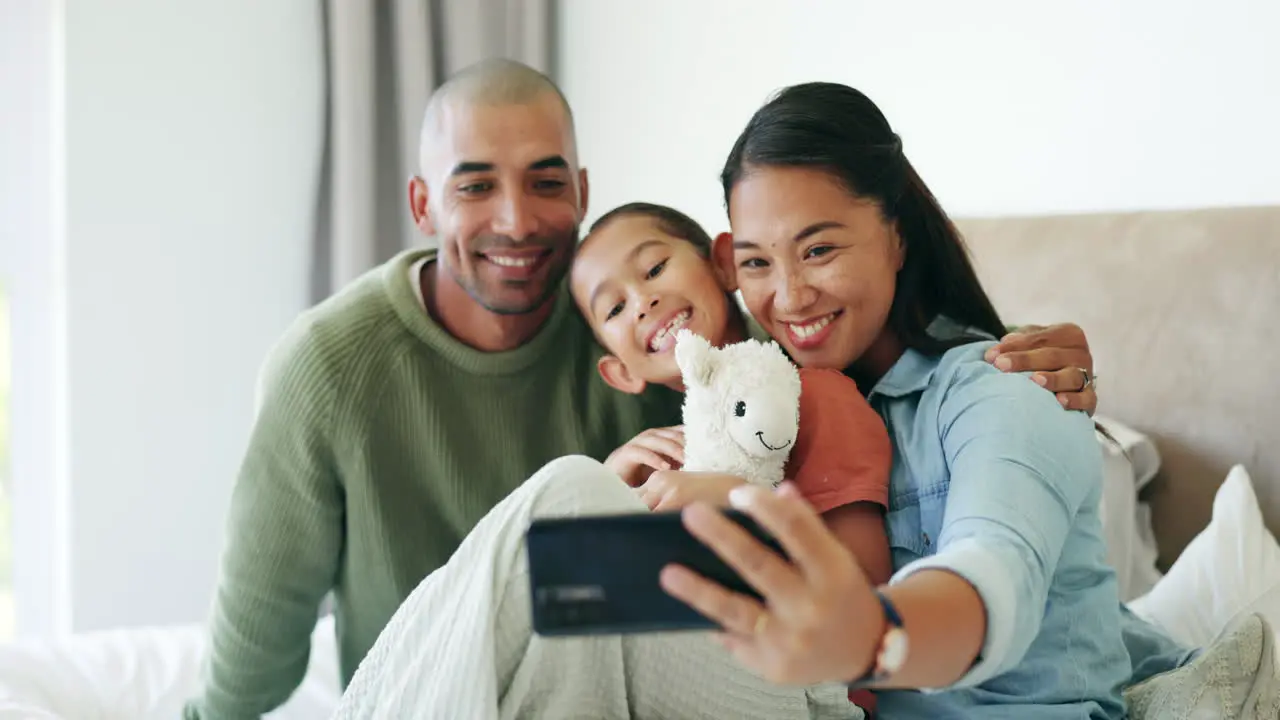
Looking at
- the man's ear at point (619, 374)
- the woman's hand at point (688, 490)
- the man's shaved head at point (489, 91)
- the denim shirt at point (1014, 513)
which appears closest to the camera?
the denim shirt at point (1014, 513)

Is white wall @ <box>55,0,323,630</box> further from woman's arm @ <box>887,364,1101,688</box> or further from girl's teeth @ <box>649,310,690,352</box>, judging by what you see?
woman's arm @ <box>887,364,1101,688</box>

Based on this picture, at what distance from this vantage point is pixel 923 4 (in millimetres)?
2230

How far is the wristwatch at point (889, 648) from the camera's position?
2.49ft

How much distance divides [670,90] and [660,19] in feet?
0.55

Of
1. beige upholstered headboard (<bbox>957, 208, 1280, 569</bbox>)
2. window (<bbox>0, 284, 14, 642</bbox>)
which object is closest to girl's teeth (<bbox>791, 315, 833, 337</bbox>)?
beige upholstered headboard (<bbox>957, 208, 1280, 569</bbox>)

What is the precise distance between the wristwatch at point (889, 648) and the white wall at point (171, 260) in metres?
2.34

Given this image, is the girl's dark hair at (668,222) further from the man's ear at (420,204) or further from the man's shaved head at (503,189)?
the man's ear at (420,204)

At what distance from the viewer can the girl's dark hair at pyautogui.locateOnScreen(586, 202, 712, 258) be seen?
1.46 meters

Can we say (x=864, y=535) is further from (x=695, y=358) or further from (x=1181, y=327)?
(x=1181, y=327)

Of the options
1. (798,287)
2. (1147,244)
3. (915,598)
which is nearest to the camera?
(915,598)

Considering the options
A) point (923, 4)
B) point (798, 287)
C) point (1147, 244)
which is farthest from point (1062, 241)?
point (798, 287)

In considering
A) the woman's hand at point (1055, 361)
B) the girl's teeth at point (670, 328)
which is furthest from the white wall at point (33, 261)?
the woman's hand at point (1055, 361)

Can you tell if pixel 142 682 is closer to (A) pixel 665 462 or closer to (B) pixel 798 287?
(A) pixel 665 462

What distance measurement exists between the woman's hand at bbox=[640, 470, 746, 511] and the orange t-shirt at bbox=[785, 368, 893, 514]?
72 mm
